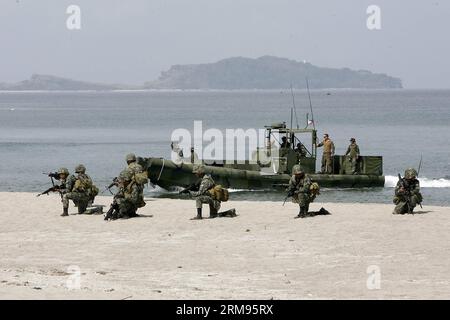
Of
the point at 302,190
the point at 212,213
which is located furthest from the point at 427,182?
the point at 212,213

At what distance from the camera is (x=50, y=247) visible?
16.8 metres

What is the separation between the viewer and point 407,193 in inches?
808

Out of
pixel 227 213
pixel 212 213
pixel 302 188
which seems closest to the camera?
pixel 302 188

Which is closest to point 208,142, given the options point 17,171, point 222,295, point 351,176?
point 17,171

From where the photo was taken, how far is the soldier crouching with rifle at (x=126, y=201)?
2011cm

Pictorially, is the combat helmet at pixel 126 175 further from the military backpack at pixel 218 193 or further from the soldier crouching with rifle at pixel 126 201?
the military backpack at pixel 218 193

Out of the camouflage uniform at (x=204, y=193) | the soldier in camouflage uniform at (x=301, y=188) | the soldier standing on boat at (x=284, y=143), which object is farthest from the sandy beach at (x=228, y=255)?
the soldier standing on boat at (x=284, y=143)

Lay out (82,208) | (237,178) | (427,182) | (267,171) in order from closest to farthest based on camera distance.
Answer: (82,208) < (237,178) < (267,171) < (427,182)

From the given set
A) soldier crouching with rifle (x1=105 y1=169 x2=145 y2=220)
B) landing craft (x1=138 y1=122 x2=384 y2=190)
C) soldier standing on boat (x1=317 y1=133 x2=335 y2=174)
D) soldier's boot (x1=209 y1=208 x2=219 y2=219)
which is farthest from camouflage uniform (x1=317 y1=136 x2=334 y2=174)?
soldier crouching with rifle (x1=105 y1=169 x2=145 y2=220)

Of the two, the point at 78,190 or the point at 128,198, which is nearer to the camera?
the point at 128,198

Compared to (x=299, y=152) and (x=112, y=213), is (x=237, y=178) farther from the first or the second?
(x=112, y=213)

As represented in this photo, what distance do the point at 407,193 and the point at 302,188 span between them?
90.8 inches

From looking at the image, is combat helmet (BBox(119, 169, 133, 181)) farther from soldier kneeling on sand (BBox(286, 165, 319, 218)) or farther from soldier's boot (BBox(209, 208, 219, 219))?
soldier kneeling on sand (BBox(286, 165, 319, 218))
